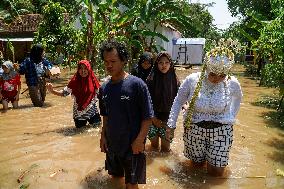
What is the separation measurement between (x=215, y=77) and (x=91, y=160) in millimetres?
2379

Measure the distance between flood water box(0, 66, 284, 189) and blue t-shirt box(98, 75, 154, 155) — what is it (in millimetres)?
846

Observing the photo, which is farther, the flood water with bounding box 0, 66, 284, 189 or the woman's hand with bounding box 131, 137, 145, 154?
→ the flood water with bounding box 0, 66, 284, 189

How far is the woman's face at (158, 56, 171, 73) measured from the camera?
5.52m

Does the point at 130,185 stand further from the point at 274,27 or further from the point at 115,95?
the point at 274,27

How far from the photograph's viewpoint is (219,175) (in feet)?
16.4

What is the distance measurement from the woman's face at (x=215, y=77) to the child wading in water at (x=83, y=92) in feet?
10.3

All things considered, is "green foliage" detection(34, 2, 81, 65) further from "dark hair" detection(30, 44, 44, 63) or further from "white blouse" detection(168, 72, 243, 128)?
"white blouse" detection(168, 72, 243, 128)

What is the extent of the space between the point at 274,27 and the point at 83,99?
476cm

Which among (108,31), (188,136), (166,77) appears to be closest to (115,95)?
(188,136)

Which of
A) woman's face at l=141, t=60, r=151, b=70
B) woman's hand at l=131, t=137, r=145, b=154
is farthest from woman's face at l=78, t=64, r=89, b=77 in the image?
woman's hand at l=131, t=137, r=145, b=154

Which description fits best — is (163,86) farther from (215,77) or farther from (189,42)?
(189,42)

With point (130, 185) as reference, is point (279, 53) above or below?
above

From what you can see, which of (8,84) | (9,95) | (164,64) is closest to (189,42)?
(9,95)

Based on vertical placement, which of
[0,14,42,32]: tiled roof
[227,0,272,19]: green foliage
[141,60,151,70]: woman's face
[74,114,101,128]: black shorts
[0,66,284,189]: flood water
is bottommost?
[0,66,284,189]: flood water
